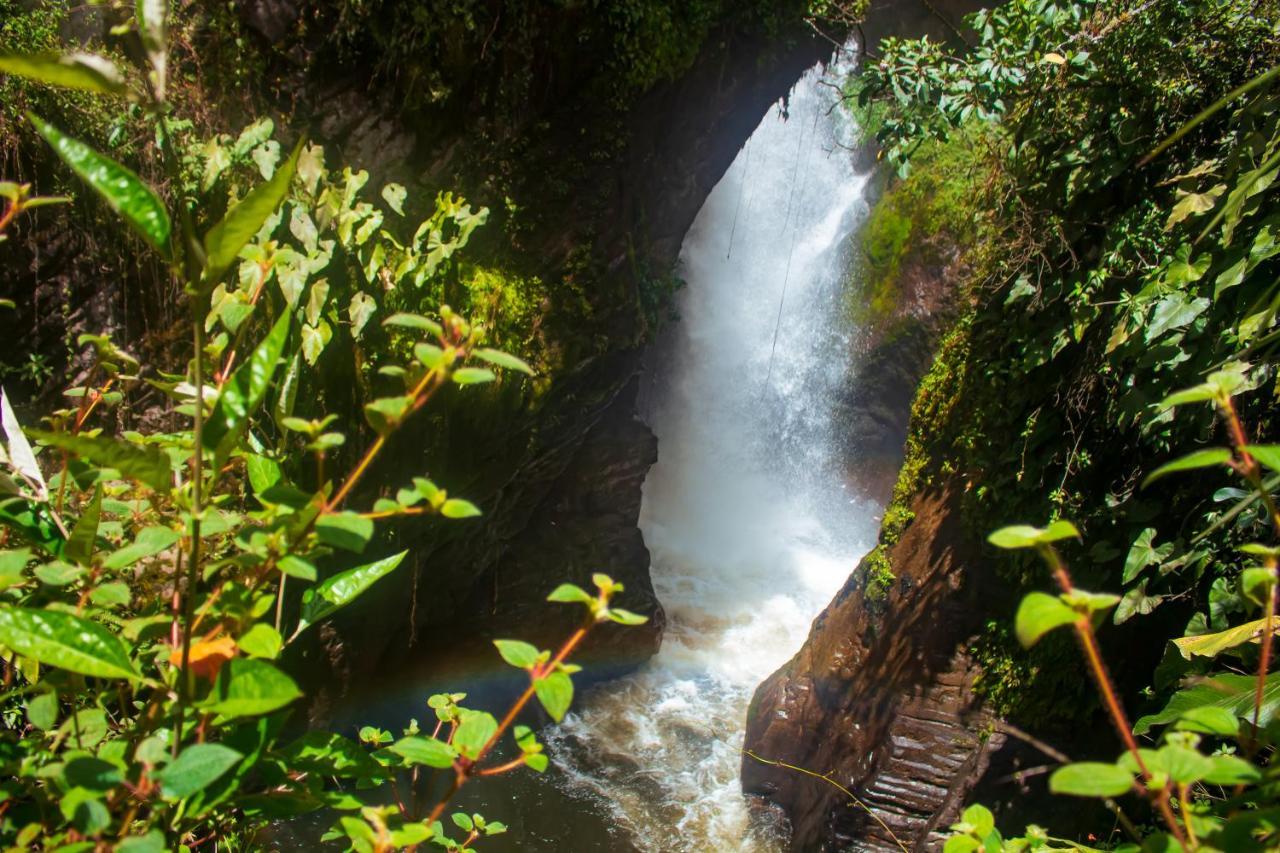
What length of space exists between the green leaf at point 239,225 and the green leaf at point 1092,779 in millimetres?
909

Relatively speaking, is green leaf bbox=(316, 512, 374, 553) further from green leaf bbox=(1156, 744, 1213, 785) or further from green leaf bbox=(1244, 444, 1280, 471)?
green leaf bbox=(1244, 444, 1280, 471)

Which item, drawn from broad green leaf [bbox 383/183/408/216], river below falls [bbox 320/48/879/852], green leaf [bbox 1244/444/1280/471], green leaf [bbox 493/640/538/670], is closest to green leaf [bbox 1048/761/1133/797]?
green leaf [bbox 1244/444/1280/471]

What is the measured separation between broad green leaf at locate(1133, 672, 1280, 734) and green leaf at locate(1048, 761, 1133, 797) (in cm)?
62

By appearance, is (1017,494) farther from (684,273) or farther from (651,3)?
(684,273)

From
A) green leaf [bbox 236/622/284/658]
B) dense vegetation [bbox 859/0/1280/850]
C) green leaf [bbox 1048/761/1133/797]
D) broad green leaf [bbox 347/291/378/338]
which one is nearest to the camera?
green leaf [bbox 1048/761/1133/797]

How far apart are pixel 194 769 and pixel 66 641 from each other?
22 centimetres

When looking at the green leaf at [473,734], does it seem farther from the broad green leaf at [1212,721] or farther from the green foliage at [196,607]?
the broad green leaf at [1212,721]

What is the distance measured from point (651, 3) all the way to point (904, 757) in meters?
4.95

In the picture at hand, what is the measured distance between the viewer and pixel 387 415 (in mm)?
884

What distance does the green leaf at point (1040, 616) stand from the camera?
2.38 ft

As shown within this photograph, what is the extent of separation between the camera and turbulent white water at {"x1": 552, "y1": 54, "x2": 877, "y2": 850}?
28.8 feet

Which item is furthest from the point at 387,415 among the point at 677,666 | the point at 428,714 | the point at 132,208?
the point at 677,666

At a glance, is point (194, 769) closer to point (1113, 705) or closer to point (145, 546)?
point (145, 546)

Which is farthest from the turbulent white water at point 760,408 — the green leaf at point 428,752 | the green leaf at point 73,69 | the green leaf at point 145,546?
the green leaf at point 73,69
